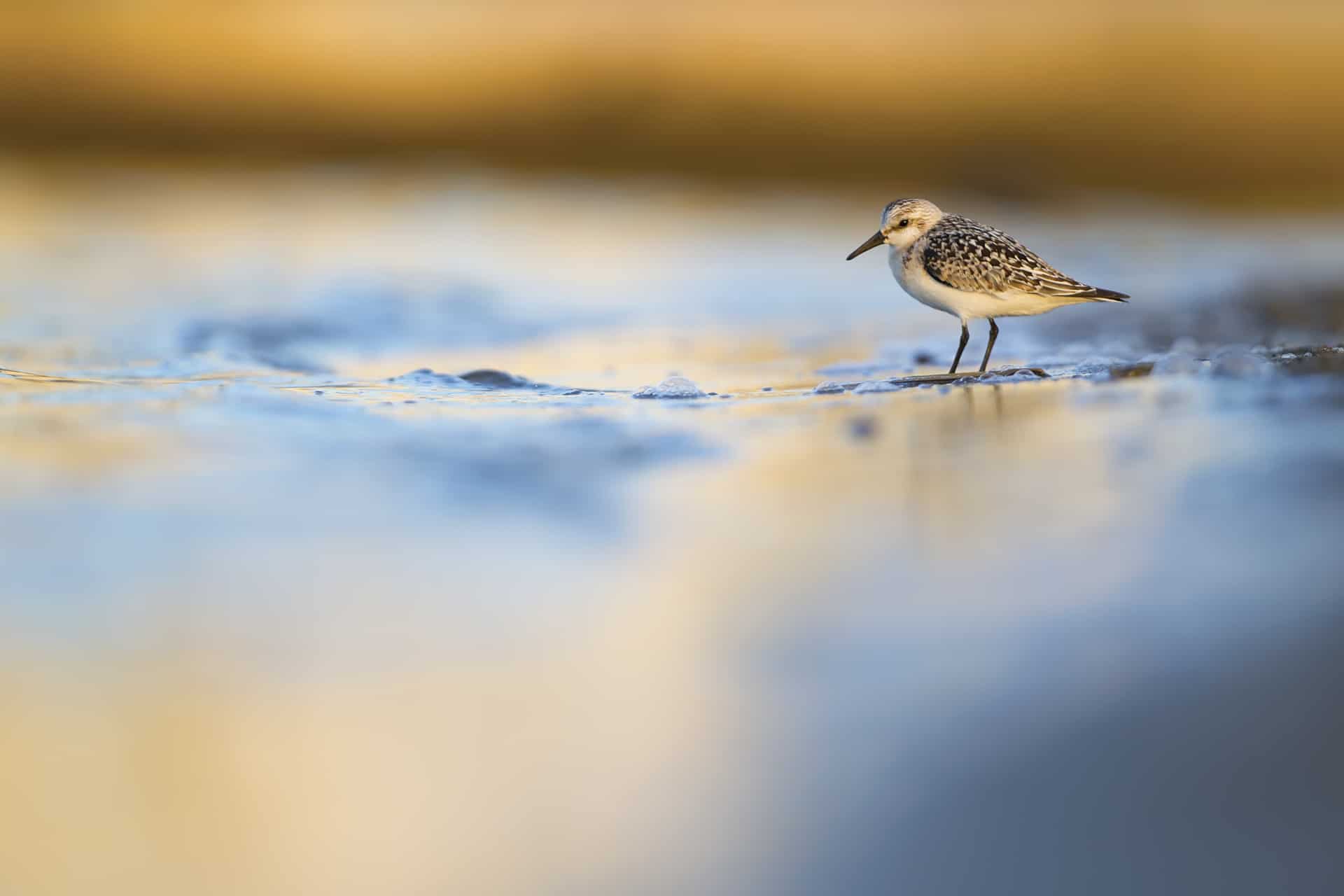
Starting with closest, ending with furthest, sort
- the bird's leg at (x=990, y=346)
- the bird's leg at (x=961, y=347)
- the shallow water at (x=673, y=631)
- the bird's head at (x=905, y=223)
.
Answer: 1. the shallow water at (x=673, y=631)
2. the bird's leg at (x=961, y=347)
3. the bird's leg at (x=990, y=346)
4. the bird's head at (x=905, y=223)

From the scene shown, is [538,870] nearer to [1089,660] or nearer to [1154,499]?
[1089,660]

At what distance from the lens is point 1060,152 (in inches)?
578

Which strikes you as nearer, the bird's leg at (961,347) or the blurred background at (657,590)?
the blurred background at (657,590)

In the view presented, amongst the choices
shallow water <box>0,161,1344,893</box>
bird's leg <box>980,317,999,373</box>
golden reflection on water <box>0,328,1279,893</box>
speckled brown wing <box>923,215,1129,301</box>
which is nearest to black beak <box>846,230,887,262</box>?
speckled brown wing <box>923,215,1129,301</box>

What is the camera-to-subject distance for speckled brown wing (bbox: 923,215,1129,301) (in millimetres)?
5551

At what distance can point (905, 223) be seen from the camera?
603cm

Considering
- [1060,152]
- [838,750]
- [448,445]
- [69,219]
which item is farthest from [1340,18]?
[838,750]

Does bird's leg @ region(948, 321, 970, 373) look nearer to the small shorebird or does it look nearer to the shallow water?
the small shorebird

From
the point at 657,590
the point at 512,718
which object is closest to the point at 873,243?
the point at 657,590

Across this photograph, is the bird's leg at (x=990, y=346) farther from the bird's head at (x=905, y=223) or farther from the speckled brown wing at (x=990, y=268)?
the bird's head at (x=905, y=223)

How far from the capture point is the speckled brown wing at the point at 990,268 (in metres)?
5.55

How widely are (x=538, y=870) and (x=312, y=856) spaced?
0.31m

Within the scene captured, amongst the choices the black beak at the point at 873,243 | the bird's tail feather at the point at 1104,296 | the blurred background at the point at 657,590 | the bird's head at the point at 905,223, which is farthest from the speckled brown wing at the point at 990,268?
the blurred background at the point at 657,590

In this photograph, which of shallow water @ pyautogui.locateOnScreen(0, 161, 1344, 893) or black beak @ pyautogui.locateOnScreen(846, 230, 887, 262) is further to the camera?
black beak @ pyautogui.locateOnScreen(846, 230, 887, 262)
